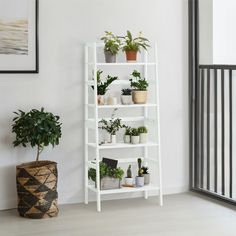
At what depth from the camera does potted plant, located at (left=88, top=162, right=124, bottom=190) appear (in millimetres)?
4922

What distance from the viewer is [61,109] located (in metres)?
5.08

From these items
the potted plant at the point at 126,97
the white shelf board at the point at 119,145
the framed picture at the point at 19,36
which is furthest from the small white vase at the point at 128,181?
the framed picture at the point at 19,36

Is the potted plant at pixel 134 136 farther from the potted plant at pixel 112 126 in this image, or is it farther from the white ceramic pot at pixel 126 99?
the white ceramic pot at pixel 126 99

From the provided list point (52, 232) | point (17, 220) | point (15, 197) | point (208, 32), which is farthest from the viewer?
point (208, 32)

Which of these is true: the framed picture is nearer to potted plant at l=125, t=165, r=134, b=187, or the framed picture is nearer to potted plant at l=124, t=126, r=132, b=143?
potted plant at l=124, t=126, r=132, b=143

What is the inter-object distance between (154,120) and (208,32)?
3.35 feet

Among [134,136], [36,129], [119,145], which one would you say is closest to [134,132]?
[134,136]

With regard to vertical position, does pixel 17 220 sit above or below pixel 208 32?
below

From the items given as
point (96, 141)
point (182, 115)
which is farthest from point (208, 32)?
point (96, 141)

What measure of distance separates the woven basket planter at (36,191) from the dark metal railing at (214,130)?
61.7 inches

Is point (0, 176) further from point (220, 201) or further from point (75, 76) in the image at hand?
point (220, 201)

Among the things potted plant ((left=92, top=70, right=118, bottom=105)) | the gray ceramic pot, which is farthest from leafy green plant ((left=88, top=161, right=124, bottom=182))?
the gray ceramic pot

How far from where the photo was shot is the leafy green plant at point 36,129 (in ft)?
15.1

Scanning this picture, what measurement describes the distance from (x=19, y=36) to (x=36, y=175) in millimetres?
1200
